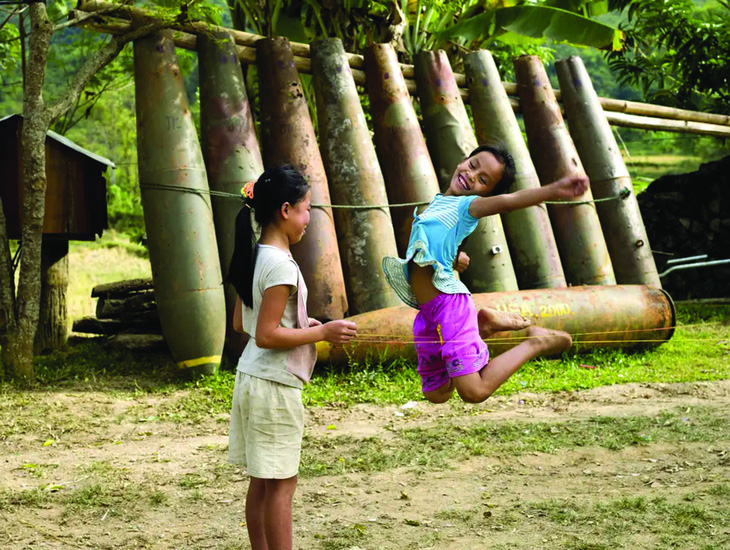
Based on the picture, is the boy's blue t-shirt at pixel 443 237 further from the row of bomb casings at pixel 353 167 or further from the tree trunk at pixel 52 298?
the tree trunk at pixel 52 298

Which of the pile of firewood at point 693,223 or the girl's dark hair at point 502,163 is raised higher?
the pile of firewood at point 693,223

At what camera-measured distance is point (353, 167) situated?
824cm

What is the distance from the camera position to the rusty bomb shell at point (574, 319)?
7375mm

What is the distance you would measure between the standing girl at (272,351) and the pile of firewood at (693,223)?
9.96 meters

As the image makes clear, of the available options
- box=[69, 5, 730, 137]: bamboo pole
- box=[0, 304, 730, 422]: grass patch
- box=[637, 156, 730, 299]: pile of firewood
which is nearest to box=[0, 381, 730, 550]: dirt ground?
box=[0, 304, 730, 422]: grass patch

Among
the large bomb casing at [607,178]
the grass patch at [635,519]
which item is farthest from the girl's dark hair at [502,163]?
the large bomb casing at [607,178]

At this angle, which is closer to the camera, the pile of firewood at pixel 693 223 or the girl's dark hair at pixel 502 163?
the girl's dark hair at pixel 502 163

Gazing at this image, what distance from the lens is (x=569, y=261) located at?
9516mm

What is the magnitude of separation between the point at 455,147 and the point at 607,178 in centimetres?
223

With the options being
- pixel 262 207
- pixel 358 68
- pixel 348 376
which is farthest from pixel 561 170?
pixel 262 207

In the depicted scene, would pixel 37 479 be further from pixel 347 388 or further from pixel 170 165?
pixel 170 165

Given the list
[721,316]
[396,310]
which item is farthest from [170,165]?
[721,316]

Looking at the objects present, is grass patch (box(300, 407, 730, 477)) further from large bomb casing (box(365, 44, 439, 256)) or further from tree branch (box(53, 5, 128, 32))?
tree branch (box(53, 5, 128, 32))

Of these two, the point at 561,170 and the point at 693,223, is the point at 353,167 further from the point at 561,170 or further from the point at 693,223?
the point at 693,223
